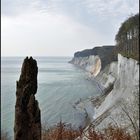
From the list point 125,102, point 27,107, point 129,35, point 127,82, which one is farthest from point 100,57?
point 27,107

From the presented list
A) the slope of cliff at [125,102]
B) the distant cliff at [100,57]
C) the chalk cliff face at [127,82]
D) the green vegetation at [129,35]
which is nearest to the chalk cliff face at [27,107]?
the slope of cliff at [125,102]

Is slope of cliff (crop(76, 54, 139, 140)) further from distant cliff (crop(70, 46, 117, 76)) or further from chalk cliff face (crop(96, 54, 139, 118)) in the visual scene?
distant cliff (crop(70, 46, 117, 76))

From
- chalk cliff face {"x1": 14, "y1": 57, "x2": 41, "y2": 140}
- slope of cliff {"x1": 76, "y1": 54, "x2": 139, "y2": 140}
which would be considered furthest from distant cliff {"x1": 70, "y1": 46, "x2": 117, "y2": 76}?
chalk cliff face {"x1": 14, "y1": 57, "x2": 41, "y2": 140}

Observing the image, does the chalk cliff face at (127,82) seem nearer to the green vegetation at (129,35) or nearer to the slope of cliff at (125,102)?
the slope of cliff at (125,102)

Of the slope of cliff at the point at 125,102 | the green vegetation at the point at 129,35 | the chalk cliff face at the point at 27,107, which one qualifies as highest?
the green vegetation at the point at 129,35

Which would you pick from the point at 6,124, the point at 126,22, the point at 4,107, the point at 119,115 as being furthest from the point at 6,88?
the point at 119,115

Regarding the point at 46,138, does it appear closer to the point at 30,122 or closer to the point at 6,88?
the point at 30,122
